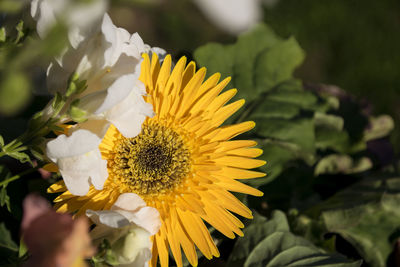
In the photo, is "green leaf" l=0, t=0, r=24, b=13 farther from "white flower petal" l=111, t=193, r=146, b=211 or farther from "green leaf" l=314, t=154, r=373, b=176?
"green leaf" l=314, t=154, r=373, b=176

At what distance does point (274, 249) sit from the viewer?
0.70m

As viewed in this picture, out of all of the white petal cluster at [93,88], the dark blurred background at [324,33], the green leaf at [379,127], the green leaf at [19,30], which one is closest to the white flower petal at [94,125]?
the white petal cluster at [93,88]

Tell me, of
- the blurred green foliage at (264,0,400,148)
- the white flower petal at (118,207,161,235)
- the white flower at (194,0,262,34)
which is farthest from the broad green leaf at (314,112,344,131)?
the white flower at (194,0,262,34)

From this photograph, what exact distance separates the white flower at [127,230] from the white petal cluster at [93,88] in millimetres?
38

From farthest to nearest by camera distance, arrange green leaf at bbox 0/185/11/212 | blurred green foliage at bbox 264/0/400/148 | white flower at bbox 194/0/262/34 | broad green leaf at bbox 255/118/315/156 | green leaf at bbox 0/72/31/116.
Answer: white flower at bbox 194/0/262/34 → blurred green foliage at bbox 264/0/400/148 → broad green leaf at bbox 255/118/315/156 → green leaf at bbox 0/185/11/212 → green leaf at bbox 0/72/31/116

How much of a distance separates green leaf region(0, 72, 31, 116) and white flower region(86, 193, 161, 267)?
28cm

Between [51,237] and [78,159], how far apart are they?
152 mm

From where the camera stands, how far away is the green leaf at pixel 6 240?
667 mm

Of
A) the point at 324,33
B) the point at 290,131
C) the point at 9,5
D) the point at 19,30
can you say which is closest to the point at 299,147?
the point at 290,131

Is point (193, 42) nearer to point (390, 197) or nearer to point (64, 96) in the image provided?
point (390, 197)

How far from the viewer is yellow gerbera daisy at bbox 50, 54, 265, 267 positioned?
2.01 ft

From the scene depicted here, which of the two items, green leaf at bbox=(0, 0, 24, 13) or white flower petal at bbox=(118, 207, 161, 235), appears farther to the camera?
white flower petal at bbox=(118, 207, 161, 235)

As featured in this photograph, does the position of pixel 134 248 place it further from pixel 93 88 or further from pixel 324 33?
pixel 324 33

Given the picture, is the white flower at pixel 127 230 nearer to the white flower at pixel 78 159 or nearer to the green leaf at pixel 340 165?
the white flower at pixel 78 159
